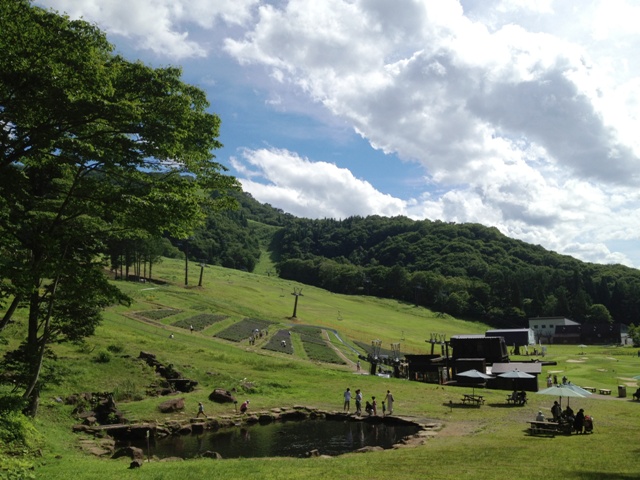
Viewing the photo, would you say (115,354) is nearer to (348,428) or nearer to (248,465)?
(348,428)

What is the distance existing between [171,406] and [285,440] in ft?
26.9

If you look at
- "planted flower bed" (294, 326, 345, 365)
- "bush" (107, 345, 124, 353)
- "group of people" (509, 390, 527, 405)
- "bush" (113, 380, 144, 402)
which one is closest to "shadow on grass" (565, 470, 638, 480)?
"group of people" (509, 390, 527, 405)

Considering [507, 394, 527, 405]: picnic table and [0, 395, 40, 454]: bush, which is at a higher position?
[0, 395, 40, 454]: bush

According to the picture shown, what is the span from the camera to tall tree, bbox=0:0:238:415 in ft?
38.4

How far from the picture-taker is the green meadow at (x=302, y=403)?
15.3 m

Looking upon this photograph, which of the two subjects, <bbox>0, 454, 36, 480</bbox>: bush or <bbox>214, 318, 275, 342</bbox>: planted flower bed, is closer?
<bbox>0, 454, 36, 480</bbox>: bush

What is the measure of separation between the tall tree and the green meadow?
6664 millimetres

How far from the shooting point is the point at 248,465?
1673 cm

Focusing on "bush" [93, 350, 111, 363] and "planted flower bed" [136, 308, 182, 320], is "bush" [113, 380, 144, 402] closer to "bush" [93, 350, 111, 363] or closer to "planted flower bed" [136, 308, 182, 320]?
"bush" [93, 350, 111, 363]

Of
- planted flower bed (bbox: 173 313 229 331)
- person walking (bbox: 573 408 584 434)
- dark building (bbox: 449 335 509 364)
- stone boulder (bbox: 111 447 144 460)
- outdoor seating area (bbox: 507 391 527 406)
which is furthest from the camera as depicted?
planted flower bed (bbox: 173 313 229 331)

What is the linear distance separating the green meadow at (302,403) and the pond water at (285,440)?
7.84 feet

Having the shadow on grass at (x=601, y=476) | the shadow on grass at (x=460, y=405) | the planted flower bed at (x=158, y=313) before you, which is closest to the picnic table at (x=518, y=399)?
the shadow on grass at (x=460, y=405)

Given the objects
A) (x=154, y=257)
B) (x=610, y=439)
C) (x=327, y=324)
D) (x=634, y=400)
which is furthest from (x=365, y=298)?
(x=610, y=439)

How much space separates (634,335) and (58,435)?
12752cm
